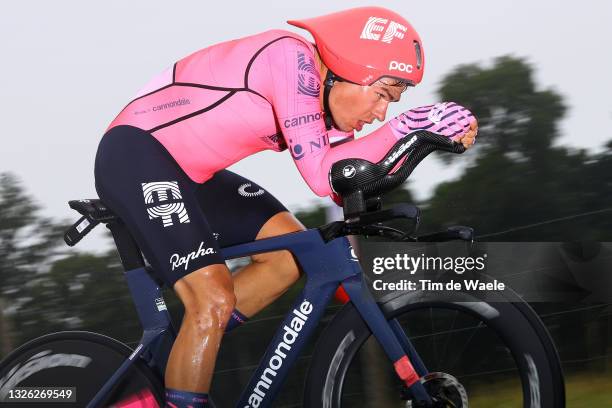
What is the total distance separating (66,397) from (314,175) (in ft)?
4.01

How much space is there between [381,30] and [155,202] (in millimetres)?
954

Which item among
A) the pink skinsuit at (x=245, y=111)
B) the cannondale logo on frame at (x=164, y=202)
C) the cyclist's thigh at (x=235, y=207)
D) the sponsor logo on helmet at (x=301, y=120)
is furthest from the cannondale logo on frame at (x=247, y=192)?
the sponsor logo on helmet at (x=301, y=120)

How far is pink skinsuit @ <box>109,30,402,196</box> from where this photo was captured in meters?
3.38

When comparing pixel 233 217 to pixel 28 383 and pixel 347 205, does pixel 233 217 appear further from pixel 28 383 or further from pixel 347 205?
pixel 28 383

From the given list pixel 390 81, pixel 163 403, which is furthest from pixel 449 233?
pixel 163 403

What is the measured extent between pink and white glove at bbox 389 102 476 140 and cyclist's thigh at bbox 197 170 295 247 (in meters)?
0.66

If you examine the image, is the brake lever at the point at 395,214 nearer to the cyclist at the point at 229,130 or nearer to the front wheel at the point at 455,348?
the cyclist at the point at 229,130

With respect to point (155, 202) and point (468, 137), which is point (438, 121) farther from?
point (155, 202)

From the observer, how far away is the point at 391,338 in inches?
136

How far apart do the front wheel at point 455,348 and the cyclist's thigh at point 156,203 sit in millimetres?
521

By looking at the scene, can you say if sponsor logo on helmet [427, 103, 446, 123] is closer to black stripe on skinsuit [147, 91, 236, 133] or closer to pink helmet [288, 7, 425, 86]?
pink helmet [288, 7, 425, 86]

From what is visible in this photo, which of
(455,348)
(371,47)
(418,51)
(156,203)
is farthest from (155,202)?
(455,348)

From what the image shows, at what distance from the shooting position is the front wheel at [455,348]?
338 centimetres

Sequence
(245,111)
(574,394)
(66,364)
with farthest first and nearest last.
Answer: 1. (574,394)
2. (66,364)
3. (245,111)
